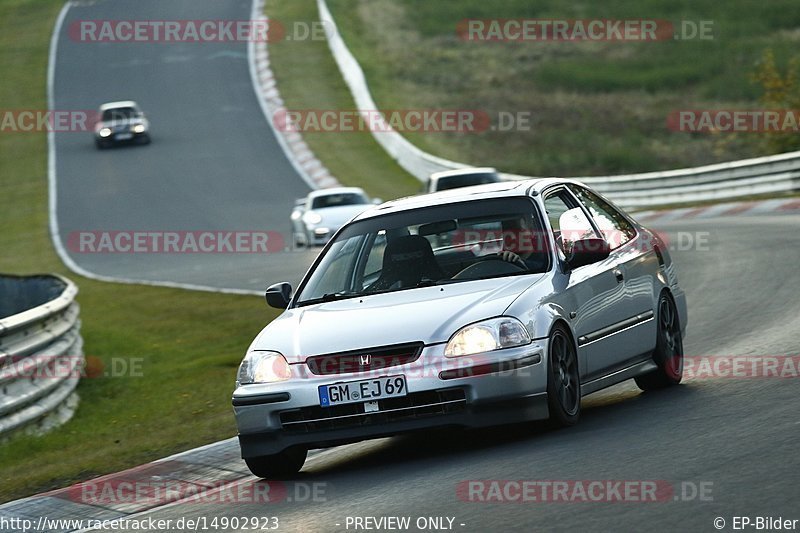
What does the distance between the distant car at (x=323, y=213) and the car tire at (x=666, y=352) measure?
17.8 m

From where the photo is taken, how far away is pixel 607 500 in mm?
6102

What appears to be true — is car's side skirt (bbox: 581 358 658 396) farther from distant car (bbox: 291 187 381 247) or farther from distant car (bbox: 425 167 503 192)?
distant car (bbox: 291 187 381 247)

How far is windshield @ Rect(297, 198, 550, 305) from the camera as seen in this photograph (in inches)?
338

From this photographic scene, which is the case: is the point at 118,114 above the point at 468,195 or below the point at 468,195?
below

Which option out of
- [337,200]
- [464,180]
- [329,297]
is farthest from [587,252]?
[337,200]

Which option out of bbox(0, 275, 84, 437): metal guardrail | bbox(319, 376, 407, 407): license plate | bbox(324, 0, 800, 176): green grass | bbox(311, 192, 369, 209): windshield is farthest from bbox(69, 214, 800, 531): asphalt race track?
bbox(324, 0, 800, 176): green grass

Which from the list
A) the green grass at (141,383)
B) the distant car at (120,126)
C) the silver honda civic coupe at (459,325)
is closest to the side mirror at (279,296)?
the silver honda civic coupe at (459,325)

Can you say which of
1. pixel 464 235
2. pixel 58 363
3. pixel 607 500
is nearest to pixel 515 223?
pixel 464 235

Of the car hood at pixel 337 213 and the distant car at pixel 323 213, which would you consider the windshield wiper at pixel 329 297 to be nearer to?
the distant car at pixel 323 213

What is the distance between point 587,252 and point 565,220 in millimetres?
572

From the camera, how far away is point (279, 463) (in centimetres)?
804

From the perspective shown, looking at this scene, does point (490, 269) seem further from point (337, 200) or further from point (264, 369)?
point (337, 200)

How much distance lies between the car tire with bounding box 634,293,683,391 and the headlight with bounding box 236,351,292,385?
274 cm

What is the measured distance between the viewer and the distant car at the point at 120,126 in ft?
148
